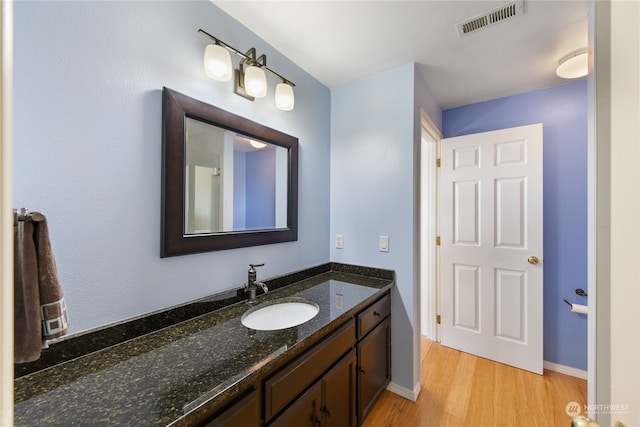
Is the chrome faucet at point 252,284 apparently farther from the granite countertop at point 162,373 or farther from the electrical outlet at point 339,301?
the electrical outlet at point 339,301

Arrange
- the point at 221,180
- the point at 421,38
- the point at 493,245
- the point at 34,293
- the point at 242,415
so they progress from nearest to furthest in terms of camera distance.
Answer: the point at 34,293 → the point at 242,415 → the point at 221,180 → the point at 421,38 → the point at 493,245

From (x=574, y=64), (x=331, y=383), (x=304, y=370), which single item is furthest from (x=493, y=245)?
(x=304, y=370)

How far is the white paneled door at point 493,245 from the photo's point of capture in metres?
2.14

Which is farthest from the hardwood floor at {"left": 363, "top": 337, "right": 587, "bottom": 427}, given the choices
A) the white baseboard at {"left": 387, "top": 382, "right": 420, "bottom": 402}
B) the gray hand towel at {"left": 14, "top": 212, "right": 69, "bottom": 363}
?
the gray hand towel at {"left": 14, "top": 212, "right": 69, "bottom": 363}

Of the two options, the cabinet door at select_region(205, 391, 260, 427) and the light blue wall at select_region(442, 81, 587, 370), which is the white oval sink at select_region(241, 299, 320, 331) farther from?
the light blue wall at select_region(442, 81, 587, 370)

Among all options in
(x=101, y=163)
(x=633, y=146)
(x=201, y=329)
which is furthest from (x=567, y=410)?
(x=101, y=163)

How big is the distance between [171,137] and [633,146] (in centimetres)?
140

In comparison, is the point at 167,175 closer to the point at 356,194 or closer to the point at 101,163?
the point at 101,163

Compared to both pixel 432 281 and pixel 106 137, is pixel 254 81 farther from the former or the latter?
pixel 432 281

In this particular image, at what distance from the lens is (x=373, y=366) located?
1.65 meters

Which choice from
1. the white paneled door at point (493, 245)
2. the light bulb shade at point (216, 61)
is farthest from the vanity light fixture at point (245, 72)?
the white paneled door at point (493, 245)

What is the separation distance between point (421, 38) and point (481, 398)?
2454 millimetres

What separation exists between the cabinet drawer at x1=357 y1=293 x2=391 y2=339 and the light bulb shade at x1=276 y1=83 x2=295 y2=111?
1.36 m

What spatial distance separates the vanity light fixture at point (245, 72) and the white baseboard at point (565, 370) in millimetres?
2942
